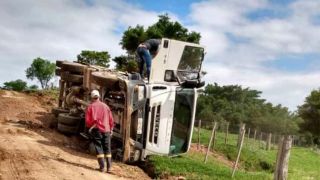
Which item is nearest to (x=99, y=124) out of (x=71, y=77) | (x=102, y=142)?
(x=102, y=142)

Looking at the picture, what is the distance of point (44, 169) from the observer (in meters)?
10.7

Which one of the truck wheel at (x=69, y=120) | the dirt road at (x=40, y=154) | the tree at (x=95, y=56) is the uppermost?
the tree at (x=95, y=56)

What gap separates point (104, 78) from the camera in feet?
48.0

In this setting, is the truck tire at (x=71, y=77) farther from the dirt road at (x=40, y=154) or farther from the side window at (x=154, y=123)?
the side window at (x=154, y=123)

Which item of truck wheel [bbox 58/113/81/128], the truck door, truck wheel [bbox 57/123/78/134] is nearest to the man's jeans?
the truck door

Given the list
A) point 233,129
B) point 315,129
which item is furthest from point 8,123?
point 315,129

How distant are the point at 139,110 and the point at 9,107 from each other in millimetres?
7137

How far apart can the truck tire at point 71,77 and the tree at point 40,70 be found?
2442 inches

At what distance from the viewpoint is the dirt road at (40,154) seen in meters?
10.5

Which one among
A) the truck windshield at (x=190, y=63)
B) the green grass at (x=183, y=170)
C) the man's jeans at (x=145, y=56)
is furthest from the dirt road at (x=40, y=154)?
the truck windshield at (x=190, y=63)

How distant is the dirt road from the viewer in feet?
34.5

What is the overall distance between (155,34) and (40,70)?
4082 cm

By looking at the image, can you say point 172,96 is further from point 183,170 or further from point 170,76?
point 183,170

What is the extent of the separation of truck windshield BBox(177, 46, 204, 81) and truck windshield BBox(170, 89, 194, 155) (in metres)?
0.48
